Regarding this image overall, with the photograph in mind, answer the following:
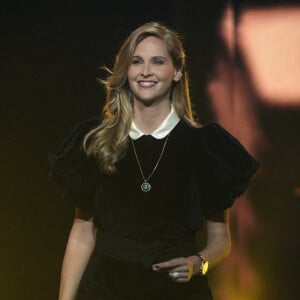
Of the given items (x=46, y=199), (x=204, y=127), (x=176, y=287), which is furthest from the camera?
(x=46, y=199)

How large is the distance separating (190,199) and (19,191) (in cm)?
117

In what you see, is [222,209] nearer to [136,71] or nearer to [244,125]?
[136,71]

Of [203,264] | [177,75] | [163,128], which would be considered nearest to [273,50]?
[177,75]

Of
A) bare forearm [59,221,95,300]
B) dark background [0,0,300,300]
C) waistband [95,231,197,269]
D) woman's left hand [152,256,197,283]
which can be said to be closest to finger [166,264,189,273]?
woman's left hand [152,256,197,283]

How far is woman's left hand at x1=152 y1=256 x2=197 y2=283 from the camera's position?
5.56 feet

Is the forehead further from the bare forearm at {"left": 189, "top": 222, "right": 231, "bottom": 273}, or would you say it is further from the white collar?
the bare forearm at {"left": 189, "top": 222, "right": 231, "bottom": 273}

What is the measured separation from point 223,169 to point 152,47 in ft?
1.30

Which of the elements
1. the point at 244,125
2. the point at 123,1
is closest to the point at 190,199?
the point at 244,125

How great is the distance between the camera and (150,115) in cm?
194

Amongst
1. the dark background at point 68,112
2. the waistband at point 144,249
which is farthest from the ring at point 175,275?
the dark background at point 68,112

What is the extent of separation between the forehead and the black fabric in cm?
21

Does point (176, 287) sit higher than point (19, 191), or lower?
higher

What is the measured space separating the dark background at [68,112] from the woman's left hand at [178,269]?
104cm

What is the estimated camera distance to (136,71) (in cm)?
191
